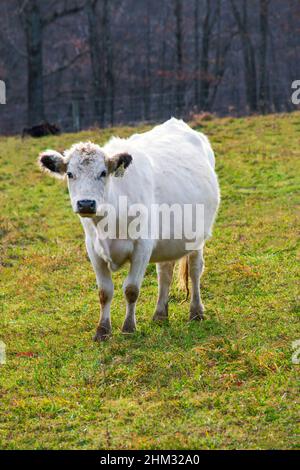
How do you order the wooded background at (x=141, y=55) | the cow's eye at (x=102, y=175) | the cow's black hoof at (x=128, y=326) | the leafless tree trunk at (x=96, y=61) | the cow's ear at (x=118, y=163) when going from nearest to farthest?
the cow's eye at (x=102, y=175) → the cow's ear at (x=118, y=163) → the cow's black hoof at (x=128, y=326) → the leafless tree trunk at (x=96, y=61) → the wooded background at (x=141, y=55)

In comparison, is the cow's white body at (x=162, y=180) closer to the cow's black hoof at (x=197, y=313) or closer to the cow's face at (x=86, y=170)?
the cow's face at (x=86, y=170)

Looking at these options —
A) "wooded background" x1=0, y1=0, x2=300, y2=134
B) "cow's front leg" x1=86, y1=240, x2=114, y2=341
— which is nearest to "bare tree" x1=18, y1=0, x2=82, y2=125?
"wooded background" x1=0, y1=0, x2=300, y2=134

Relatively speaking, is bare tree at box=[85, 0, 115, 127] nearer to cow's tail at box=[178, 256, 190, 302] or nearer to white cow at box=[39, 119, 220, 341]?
white cow at box=[39, 119, 220, 341]

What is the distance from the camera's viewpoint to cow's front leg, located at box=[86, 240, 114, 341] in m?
7.82

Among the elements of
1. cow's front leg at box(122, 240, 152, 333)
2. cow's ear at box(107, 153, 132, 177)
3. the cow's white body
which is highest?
cow's ear at box(107, 153, 132, 177)

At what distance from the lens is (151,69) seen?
47.7 m

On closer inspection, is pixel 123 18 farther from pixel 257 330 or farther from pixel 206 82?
pixel 257 330

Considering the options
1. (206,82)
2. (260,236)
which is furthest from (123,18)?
(260,236)

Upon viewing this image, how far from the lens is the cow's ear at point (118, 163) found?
24.5 feet

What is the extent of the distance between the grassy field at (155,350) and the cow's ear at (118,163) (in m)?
1.44

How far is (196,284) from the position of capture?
871 centimetres

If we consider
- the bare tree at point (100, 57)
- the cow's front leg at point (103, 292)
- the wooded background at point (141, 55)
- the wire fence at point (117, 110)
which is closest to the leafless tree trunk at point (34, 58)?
the wire fence at point (117, 110)

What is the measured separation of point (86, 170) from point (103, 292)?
122cm

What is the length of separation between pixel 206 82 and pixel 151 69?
40.1 ft
